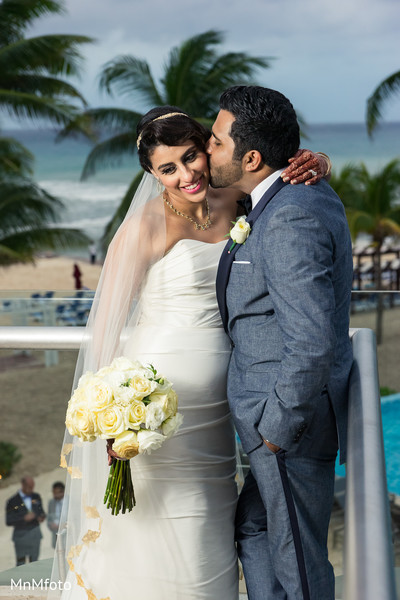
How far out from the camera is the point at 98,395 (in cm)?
187

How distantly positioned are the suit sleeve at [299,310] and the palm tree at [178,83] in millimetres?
18179

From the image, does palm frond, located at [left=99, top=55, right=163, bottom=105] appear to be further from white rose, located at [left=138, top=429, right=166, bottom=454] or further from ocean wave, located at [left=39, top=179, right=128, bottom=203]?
ocean wave, located at [left=39, top=179, right=128, bottom=203]

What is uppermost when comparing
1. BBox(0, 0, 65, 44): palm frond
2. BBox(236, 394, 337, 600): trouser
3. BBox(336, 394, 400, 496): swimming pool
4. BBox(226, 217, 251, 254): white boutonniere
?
BBox(0, 0, 65, 44): palm frond

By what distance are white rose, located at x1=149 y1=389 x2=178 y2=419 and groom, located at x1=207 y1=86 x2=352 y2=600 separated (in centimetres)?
17

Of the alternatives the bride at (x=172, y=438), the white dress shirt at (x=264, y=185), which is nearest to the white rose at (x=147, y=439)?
the bride at (x=172, y=438)

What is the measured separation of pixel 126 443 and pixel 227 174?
823 millimetres

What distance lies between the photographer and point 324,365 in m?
1.74

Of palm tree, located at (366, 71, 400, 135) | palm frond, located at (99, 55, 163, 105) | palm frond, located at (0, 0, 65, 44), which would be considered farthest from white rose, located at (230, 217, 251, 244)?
palm frond, located at (99, 55, 163, 105)

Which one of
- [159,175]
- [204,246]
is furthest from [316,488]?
[159,175]

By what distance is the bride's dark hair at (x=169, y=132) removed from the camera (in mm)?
2309

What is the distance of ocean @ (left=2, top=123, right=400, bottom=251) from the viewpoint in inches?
1916

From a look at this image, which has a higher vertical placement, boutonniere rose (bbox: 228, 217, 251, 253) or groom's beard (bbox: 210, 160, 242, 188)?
groom's beard (bbox: 210, 160, 242, 188)

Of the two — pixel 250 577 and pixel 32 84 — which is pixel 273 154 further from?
pixel 32 84

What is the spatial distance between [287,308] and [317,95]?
56652 millimetres
